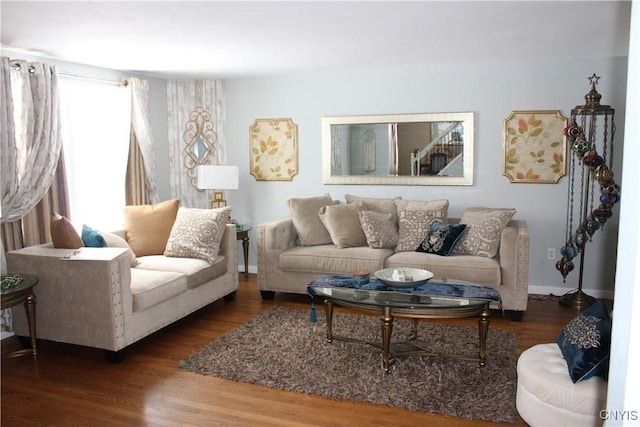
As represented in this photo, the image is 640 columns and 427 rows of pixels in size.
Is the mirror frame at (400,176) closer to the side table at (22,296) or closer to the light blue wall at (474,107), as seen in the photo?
the light blue wall at (474,107)

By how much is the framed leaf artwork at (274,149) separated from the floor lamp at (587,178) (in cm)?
284

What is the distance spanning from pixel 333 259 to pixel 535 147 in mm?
2281

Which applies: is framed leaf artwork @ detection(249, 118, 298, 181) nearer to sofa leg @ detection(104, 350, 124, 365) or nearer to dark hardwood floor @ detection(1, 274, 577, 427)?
dark hardwood floor @ detection(1, 274, 577, 427)

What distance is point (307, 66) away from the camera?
5148 mm

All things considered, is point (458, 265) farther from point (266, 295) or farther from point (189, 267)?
point (189, 267)

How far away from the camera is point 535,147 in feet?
16.4

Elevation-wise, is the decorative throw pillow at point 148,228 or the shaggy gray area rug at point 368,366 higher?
the decorative throw pillow at point 148,228

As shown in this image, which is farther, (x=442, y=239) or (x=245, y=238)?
(x=245, y=238)

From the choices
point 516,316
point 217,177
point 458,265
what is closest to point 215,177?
point 217,177

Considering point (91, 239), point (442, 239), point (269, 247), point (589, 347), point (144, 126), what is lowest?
point (589, 347)

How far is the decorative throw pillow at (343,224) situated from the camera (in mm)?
4914

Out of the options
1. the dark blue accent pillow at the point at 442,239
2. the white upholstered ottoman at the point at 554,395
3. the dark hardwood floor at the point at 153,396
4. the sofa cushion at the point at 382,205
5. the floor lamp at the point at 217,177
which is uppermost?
the floor lamp at the point at 217,177

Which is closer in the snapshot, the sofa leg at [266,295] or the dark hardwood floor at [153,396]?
the dark hardwood floor at [153,396]

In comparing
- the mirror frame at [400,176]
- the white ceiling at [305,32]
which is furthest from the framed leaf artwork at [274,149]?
the white ceiling at [305,32]
